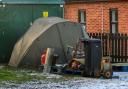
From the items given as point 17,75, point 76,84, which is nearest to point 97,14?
point 17,75

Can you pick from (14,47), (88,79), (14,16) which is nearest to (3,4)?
(14,16)

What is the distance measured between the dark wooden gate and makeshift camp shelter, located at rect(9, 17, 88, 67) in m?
2.33

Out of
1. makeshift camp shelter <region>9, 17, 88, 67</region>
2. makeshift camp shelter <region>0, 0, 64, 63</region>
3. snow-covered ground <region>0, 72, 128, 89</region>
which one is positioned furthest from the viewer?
makeshift camp shelter <region>0, 0, 64, 63</region>

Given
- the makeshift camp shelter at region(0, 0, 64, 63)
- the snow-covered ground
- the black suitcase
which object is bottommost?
the snow-covered ground

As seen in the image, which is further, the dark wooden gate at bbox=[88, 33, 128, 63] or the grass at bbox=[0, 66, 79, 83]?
the dark wooden gate at bbox=[88, 33, 128, 63]

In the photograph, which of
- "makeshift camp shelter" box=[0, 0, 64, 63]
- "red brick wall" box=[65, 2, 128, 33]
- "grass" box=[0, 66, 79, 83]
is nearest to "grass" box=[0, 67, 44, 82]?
"grass" box=[0, 66, 79, 83]

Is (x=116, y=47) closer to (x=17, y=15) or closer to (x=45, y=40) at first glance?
(x=45, y=40)

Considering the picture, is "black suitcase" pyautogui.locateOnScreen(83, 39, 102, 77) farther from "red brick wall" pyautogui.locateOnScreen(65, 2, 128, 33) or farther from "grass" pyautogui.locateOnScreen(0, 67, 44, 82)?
"red brick wall" pyautogui.locateOnScreen(65, 2, 128, 33)

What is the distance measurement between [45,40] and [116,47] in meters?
3.95

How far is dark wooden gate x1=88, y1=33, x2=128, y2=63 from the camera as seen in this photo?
22.9m

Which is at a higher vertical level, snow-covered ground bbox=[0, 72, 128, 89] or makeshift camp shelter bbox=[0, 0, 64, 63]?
makeshift camp shelter bbox=[0, 0, 64, 63]

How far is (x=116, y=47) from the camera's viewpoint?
23.2 m

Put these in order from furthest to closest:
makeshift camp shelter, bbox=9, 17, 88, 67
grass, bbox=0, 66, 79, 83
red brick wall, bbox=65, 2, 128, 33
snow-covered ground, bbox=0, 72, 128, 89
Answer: red brick wall, bbox=65, 2, 128, 33 → makeshift camp shelter, bbox=9, 17, 88, 67 → grass, bbox=0, 66, 79, 83 → snow-covered ground, bbox=0, 72, 128, 89

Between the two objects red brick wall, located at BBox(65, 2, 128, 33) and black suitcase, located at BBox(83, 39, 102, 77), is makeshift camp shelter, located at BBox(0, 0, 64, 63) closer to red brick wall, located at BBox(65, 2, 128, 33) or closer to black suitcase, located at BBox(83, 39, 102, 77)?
red brick wall, located at BBox(65, 2, 128, 33)
